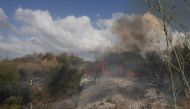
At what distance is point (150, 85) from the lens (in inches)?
3091

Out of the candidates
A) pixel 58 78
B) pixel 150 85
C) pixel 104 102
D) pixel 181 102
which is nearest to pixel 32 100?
pixel 58 78

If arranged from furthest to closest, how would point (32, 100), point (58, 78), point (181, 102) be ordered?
point (58, 78)
point (32, 100)
point (181, 102)

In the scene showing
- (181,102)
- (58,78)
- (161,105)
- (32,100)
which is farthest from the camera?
(58,78)

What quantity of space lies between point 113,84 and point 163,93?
1636cm

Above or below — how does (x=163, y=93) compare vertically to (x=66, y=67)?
below

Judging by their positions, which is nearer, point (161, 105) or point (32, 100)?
point (161, 105)

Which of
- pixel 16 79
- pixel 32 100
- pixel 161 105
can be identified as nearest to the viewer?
pixel 161 105

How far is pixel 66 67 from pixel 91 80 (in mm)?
8487

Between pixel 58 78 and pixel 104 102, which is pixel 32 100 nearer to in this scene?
pixel 58 78

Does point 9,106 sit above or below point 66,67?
below

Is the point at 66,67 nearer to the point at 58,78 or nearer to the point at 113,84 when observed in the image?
the point at 58,78

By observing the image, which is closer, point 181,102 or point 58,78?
point 181,102

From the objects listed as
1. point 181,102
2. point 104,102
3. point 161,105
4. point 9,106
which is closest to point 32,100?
point 9,106

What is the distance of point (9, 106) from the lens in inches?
2739
